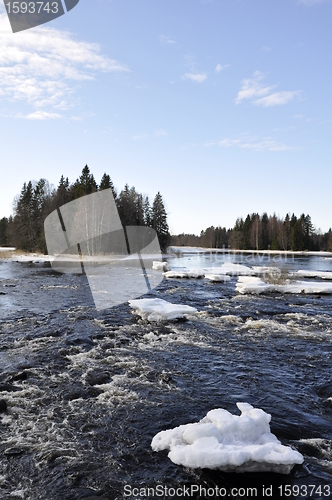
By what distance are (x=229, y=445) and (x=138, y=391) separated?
101 inches

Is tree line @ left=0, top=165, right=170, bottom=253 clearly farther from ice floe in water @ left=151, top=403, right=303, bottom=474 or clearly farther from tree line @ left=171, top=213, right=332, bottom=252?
ice floe in water @ left=151, top=403, right=303, bottom=474

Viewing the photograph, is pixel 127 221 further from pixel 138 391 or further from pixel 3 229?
pixel 138 391

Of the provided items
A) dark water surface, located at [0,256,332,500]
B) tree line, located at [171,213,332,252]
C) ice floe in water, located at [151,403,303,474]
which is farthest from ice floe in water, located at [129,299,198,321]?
tree line, located at [171,213,332,252]

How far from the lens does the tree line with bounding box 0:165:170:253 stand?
49.5 m

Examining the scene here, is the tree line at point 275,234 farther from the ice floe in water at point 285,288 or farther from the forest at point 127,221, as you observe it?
the ice floe in water at point 285,288

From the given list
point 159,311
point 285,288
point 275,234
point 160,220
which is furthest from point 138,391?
point 275,234

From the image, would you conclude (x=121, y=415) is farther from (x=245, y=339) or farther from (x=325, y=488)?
(x=245, y=339)

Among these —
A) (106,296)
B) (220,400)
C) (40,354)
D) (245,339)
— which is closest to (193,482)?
(220,400)

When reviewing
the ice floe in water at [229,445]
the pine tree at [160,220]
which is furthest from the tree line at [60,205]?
the ice floe in water at [229,445]

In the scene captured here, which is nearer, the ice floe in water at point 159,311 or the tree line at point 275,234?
the ice floe in water at point 159,311

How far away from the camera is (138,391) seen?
634cm

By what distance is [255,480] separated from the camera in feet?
13.0

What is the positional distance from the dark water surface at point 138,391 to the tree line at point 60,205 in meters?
39.6

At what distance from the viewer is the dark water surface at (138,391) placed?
409cm
